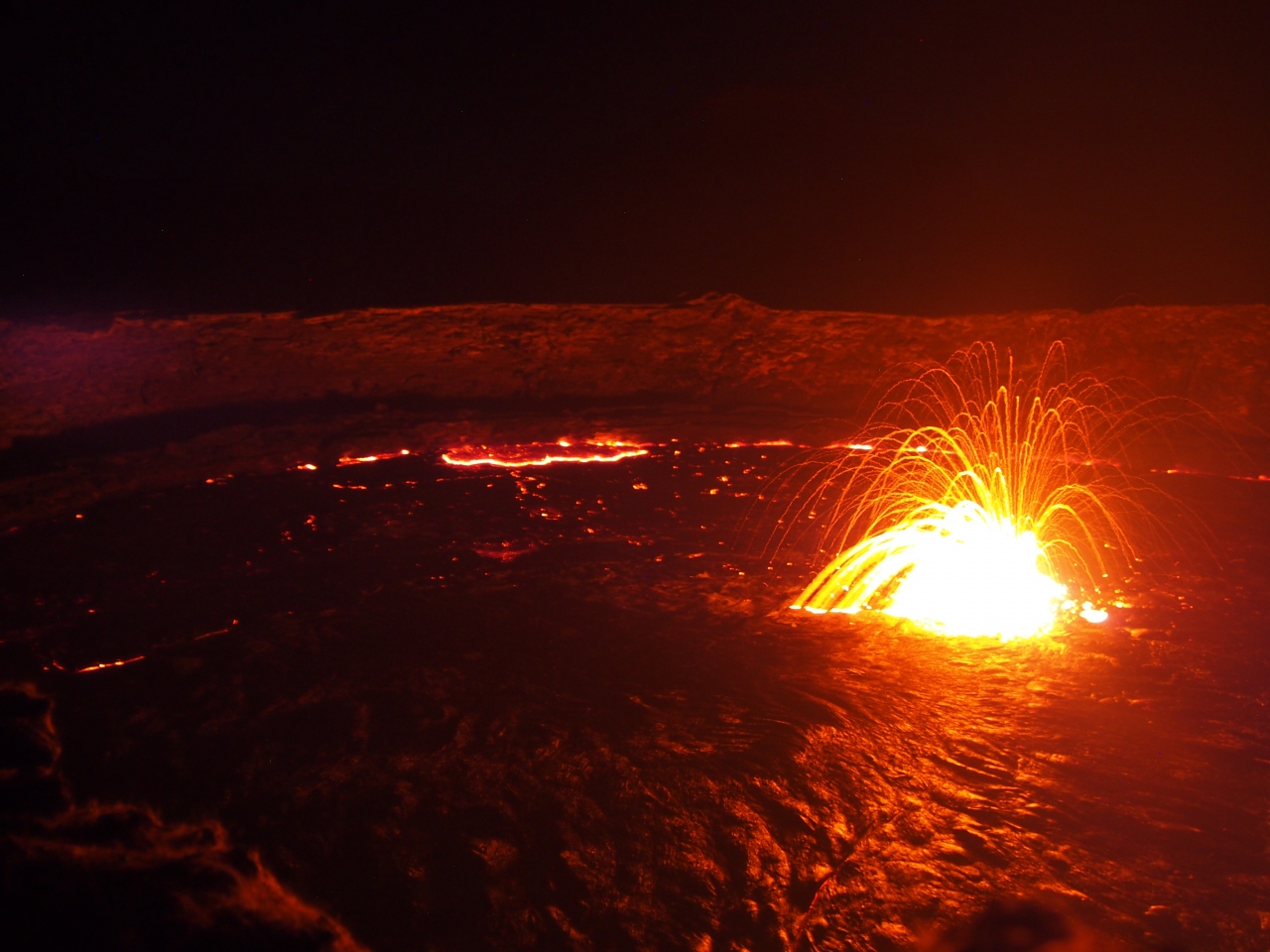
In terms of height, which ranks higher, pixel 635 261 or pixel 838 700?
pixel 635 261

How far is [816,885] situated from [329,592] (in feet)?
9.39

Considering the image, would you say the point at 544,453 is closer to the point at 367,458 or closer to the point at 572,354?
the point at 572,354

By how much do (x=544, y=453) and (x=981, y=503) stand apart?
315cm

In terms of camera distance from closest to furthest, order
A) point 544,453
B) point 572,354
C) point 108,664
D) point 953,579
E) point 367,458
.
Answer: point 108,664
point 953,579
point 367,458
point 544,453
point 572,354

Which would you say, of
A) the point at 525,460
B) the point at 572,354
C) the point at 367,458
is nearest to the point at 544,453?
the point at 525,460

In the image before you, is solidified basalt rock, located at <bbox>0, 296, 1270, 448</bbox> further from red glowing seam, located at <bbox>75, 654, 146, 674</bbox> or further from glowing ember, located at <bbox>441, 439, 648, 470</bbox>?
red glowing seam, located at <bbox>75, 654, 146, 674</bbox>

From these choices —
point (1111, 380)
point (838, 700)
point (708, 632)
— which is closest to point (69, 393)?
point (708, 632)

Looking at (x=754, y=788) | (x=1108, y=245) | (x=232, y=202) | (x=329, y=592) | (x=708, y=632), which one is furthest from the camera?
(x=232, y=202)

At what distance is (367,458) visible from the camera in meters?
6.73

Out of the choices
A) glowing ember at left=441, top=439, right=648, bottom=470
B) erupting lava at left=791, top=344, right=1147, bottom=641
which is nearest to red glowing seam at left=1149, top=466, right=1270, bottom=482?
erupting lava at left=791, top=344, right=1147, bottom=641

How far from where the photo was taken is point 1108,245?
797 cm

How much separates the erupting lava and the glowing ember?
1556 millimetres

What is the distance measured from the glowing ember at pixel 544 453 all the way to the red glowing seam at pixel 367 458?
Answer: 318 millimetres

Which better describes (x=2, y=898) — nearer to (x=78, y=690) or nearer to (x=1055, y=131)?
(x=78, y=690)
